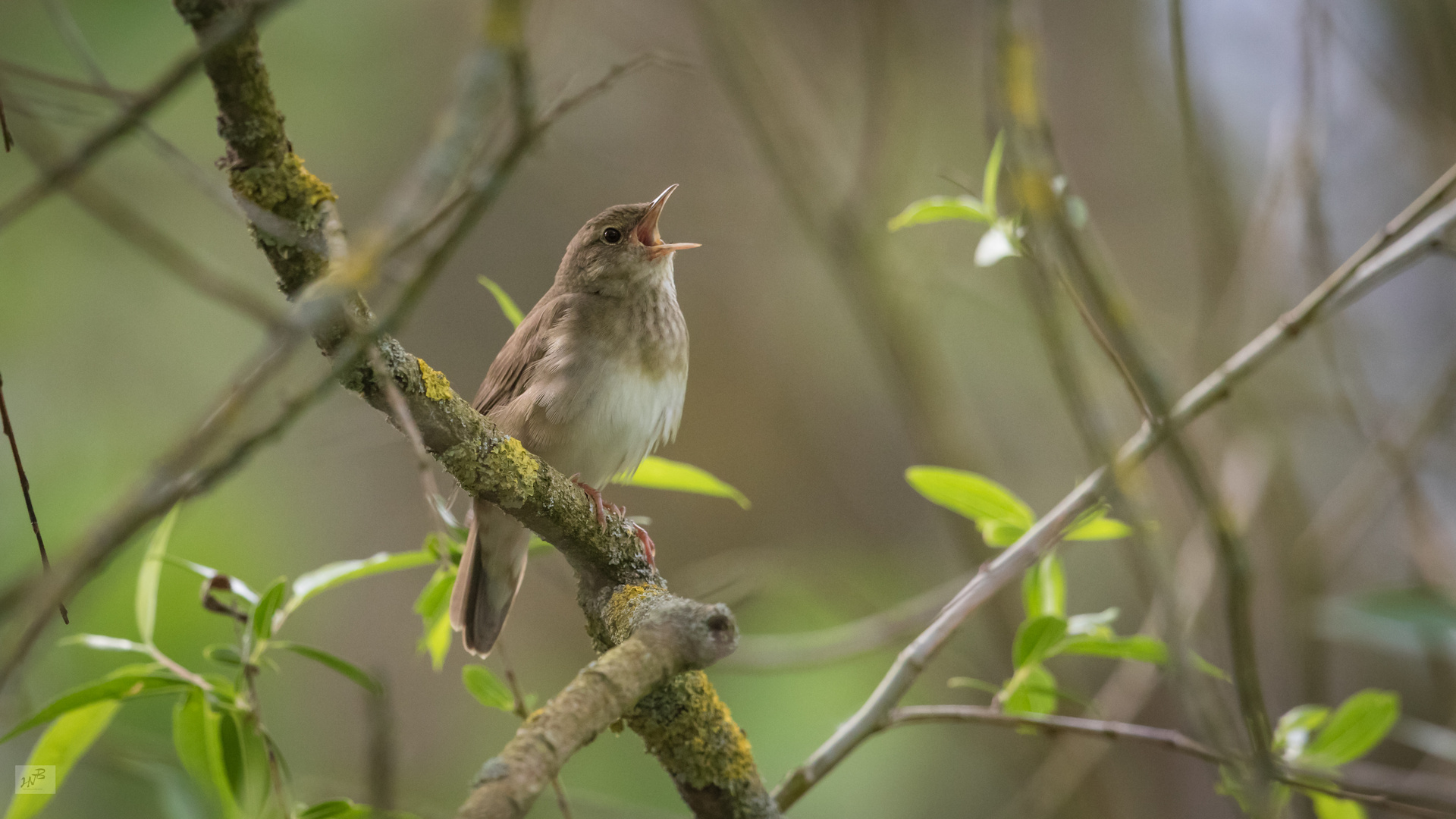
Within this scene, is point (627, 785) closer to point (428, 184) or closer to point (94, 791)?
point (94, 791)

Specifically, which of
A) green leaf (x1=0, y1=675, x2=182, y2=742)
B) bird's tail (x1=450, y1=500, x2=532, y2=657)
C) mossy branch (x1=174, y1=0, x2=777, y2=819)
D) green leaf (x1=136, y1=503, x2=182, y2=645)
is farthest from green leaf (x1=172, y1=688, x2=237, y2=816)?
bird's tail (x1=450, y1=500, x2=532, y2=657)

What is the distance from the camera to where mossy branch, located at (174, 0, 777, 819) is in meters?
1.39

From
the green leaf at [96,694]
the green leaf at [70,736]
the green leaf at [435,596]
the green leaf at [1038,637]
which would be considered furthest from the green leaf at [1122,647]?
→ the green leaf at [70,736]

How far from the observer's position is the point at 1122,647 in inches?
77.4

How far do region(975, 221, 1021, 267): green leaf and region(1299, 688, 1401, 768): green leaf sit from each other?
115 centimetres

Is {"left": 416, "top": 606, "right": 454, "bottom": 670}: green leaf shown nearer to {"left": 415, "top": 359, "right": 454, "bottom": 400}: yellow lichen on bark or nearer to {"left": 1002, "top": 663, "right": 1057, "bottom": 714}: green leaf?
{"left": 415, "top": 359, "right": 454, "bottom": 400}: yellow lichen on bark

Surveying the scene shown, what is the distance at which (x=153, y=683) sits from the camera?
5.73 feet

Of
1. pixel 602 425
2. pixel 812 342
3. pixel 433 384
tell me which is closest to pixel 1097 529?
pixel 433 384

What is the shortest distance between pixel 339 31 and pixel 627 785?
4.77 m

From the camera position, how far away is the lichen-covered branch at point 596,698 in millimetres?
1123

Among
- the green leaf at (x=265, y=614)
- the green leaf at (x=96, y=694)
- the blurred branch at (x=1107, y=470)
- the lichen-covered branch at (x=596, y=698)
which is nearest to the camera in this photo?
the lichen-covered branch at (x=596, y=698)

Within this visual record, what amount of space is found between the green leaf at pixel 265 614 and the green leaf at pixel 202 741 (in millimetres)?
139

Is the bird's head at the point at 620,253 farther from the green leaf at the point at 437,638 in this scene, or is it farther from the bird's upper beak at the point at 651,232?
the green leaf at the point at 437,638
